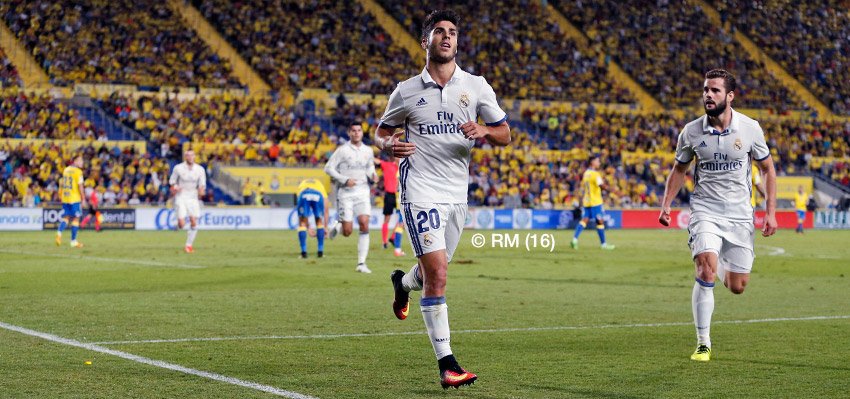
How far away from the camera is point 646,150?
179ft

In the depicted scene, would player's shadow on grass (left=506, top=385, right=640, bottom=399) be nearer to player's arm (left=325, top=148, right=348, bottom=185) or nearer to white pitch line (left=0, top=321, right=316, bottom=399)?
white pitch line (left=0, top=321, right=316, bottom=399)

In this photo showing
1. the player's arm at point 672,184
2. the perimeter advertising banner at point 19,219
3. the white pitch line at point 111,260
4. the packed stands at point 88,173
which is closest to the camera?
the player's arm at point 672,184

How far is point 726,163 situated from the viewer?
1001cm

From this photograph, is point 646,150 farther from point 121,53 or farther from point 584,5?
point 121,53

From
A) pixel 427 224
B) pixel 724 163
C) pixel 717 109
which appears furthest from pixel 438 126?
pixel 724 163

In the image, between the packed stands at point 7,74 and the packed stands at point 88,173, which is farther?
the packed stands at point 7,74

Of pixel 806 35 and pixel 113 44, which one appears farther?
pixel 806 35

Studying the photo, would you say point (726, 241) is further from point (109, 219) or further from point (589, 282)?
point (109, 219)

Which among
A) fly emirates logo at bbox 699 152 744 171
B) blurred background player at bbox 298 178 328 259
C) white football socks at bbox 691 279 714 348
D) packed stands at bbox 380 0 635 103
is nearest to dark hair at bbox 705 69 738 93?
fly emirates logo at bbox 699 152 744 171

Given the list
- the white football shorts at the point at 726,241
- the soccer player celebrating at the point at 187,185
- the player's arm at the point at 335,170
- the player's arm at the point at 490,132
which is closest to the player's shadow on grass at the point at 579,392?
the player's arm at the point at 490,132

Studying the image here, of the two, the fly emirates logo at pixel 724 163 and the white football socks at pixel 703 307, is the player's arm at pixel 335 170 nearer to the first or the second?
the fly emirates logo at pixel 724 163

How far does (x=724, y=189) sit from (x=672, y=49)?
5297cm

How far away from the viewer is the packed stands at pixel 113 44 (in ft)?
158

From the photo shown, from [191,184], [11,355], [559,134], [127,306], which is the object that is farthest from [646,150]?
[11,355]
